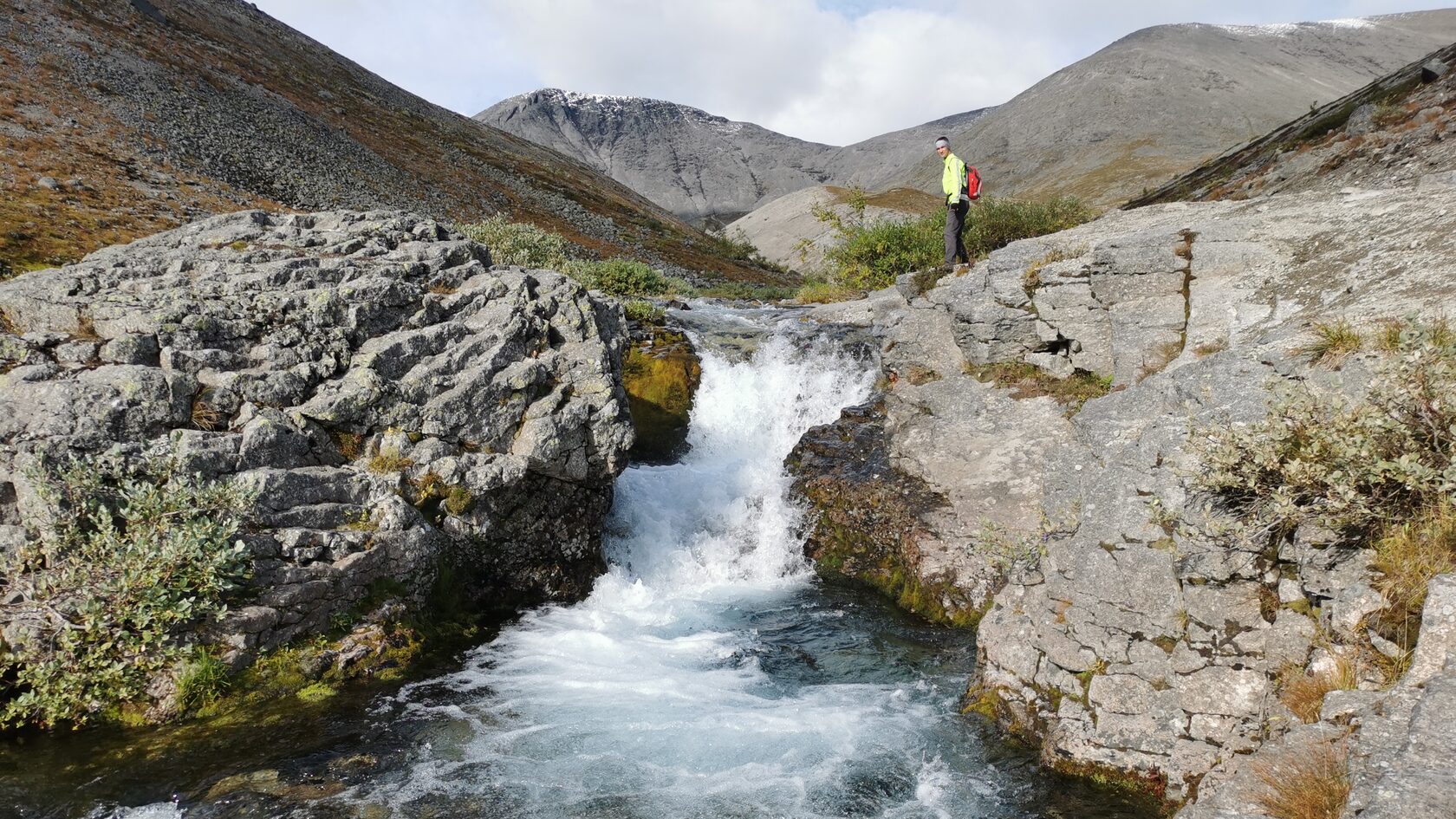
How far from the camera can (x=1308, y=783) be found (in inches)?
203

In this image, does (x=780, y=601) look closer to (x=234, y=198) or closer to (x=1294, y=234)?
(x=1294, y=234)

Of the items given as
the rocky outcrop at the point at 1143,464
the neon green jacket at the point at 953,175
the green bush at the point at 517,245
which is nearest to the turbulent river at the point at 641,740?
the rocky outcrop at the point at 1143,464

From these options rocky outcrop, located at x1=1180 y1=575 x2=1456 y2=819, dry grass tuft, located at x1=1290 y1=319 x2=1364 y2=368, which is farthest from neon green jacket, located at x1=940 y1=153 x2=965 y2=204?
rocky outcrop, located at x1=1180 y1=575 x2=1456 y2=819

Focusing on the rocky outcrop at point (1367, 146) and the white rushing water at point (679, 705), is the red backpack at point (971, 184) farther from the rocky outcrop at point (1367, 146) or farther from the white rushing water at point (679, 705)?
the white rushing water at point (679, 705)

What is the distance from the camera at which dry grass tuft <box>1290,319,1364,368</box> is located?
748 cm

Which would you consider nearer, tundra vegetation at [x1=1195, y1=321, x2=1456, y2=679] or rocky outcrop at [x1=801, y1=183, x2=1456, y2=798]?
tundra vegetation at [x1=1195, y1=321, x2=1456, y2=679]

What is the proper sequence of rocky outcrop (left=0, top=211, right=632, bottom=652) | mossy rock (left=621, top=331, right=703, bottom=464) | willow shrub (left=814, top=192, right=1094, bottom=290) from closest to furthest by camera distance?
rocky outcrop (left=0, top=211, right=632, bottom=652), mossy rock (left=621, top=331, right=703, bottom=464), willow shrub (left=814, top=192, right=1094, bottom=290)

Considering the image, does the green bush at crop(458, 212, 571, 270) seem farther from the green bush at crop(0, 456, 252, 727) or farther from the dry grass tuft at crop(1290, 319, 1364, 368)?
the dry grass tuft at crop(1290, 319, 1364, 368)

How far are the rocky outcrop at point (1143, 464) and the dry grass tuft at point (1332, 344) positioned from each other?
5.8 inches

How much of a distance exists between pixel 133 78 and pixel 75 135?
47.6 feet

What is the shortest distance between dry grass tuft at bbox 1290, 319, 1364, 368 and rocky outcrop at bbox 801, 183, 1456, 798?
0.48 ft

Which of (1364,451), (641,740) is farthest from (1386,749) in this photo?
(641,740)

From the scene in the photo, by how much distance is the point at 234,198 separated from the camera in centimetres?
3638

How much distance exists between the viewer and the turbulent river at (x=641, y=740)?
7562mm
